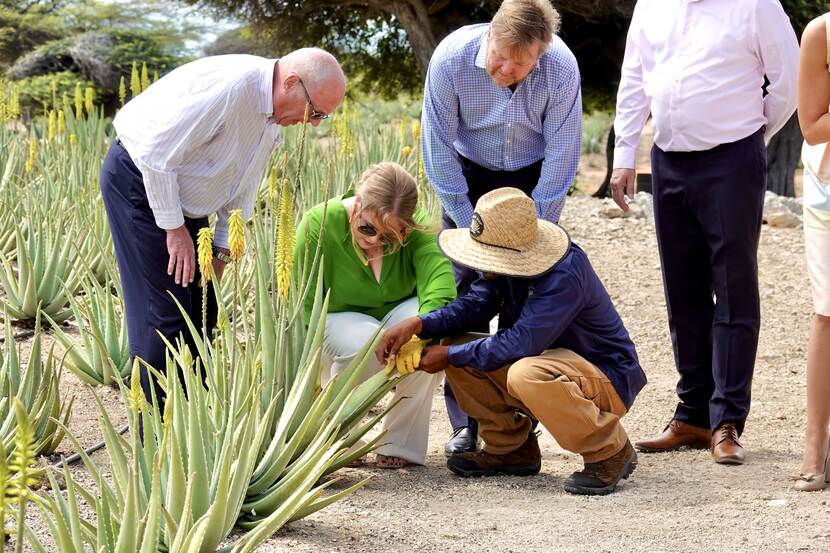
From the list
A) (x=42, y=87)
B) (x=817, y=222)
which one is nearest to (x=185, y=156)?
(x=817, y=222)

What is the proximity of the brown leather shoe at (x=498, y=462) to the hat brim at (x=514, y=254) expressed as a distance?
0.62m

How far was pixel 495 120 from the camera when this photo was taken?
3.88 m

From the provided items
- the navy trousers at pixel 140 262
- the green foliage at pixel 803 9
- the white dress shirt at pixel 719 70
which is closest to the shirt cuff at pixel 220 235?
the navy trousers at pixel 140 262

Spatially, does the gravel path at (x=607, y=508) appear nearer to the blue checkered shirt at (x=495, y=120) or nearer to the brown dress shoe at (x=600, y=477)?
the brown dress shoe at (x=600, y=477)

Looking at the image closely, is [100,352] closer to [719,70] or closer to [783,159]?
[719,70]

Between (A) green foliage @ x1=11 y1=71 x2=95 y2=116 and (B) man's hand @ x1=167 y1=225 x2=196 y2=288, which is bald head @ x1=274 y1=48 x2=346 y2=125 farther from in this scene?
(A) green foliage @ x1=11 y1=71 x2=95 y2=116

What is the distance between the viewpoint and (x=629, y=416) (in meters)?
4.73

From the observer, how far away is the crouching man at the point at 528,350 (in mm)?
3365

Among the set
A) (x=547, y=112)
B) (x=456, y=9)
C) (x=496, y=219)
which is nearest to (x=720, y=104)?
(x=547, y=112)

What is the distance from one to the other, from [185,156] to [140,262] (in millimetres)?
365

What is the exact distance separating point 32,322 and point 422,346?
2.27m

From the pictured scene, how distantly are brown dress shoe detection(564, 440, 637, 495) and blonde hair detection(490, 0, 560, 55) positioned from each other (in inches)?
50.6

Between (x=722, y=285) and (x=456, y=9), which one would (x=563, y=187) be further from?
(x=456, y=9)

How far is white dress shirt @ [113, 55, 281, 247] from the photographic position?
3.31 meters
